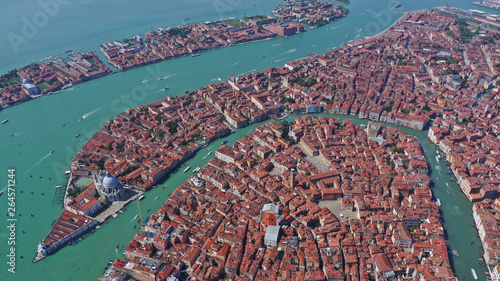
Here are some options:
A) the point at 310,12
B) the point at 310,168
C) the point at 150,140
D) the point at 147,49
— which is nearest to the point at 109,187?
the point at 150,140

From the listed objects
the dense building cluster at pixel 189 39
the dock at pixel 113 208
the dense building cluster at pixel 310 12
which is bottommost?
the dock at pixel 113 208

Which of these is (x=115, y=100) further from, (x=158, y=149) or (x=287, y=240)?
(x=287, y=240)

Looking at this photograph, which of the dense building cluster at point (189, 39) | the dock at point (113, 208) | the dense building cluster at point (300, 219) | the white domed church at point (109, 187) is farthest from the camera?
the dense building cluster at point (189, 39)

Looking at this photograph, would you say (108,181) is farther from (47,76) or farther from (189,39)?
(189,39)

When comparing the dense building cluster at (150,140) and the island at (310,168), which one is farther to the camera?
the dense building cluster at (150,140)

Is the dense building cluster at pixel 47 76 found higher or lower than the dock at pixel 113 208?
higher

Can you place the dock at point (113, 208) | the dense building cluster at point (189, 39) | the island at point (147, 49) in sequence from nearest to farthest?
the dock at point (113, 208), the island at point (147, 49), the dense building cluster at point (189, 39)

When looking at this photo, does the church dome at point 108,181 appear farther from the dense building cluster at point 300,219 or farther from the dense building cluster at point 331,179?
the dense building cluster at point 300,219

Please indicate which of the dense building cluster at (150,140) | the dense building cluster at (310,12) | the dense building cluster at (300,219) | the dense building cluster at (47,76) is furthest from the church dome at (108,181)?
the dense building cluster at (310,12)
